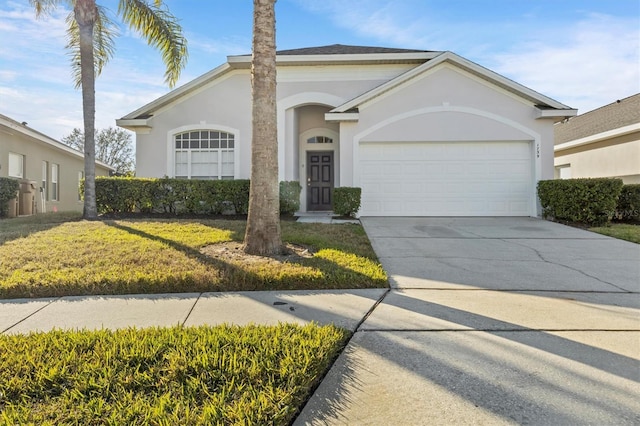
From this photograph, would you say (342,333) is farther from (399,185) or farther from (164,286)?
(399,185)

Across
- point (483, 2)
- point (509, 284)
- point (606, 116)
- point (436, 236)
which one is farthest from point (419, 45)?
point (509, 284)

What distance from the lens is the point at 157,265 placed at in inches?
207

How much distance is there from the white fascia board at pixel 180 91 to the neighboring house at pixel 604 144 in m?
12.1

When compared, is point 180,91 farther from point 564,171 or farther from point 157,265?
point 564,171

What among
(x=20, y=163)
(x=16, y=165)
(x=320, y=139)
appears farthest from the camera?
(x=20, y=163)

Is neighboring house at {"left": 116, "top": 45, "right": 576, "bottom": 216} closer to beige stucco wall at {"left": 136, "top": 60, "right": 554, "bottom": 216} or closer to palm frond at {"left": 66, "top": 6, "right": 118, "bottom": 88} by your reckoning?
beige stucco wall at {"left": 136, "top": 60, "right": 554, "bottom": 216}

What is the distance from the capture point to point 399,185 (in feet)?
38.2

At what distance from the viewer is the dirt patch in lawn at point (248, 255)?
5570 millimetres

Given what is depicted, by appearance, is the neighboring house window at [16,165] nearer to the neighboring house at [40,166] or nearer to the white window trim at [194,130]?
the neighboring house at [40,166]

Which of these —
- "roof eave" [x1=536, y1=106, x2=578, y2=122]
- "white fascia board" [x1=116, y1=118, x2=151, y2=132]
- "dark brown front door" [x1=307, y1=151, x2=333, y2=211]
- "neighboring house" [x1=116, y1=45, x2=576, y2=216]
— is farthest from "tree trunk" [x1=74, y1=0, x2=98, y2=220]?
"roof eave" [x1=536, y1=106, x2=578, y2=122]

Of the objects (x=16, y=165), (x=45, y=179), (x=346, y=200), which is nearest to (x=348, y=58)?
(x=346, y=200)

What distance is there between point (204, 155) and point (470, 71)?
31.2 ft

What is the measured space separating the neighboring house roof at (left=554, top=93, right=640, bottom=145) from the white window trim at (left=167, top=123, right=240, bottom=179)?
1277cm

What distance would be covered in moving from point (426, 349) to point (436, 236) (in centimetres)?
561
